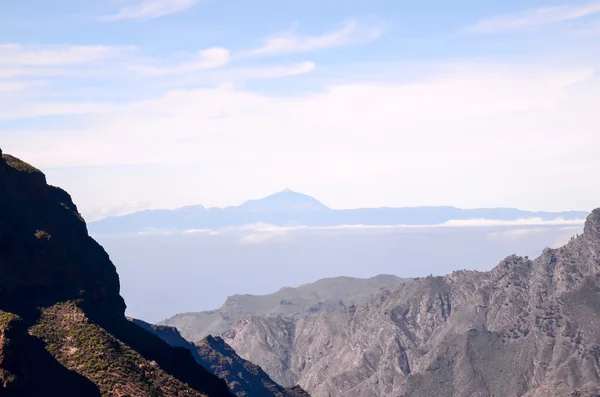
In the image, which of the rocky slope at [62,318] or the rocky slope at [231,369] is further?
the rocky slope at [231,369]

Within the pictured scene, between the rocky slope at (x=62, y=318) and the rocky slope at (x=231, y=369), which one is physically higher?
the rocky slope at (x=62, y=318)

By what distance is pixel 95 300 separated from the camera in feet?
262

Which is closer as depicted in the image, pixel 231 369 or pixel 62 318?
pixel 62 318

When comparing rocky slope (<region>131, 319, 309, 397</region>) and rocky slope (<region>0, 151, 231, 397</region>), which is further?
rocky slope (<region>131, 319, 309, 397</region>)

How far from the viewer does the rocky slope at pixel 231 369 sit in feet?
547

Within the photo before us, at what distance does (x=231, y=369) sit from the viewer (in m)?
180

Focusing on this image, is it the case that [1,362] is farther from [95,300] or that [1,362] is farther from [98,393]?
[95,300]

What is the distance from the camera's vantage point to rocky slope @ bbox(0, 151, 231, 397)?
211 ft

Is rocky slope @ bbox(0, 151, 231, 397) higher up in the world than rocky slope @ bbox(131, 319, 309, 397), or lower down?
higher up

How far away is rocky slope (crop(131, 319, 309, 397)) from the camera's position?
547 feet

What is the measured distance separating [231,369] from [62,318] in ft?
363

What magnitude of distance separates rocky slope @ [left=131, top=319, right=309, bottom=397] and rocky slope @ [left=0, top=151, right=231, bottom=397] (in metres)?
77.6

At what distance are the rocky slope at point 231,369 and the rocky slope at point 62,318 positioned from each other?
7758cm

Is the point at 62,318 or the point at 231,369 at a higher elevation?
the point at 62,318
